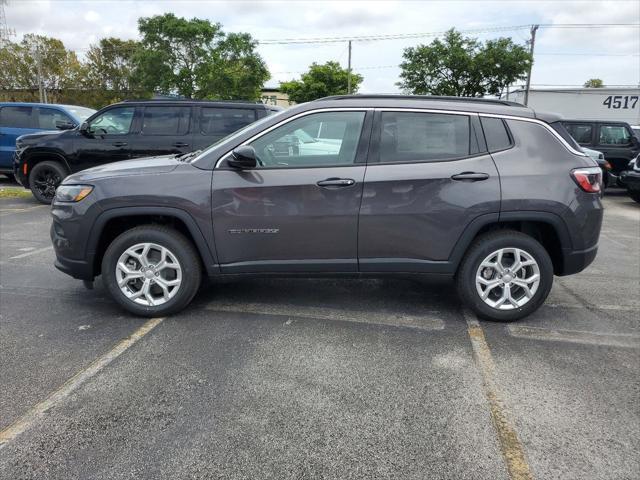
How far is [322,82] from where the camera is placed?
4966 centimetres

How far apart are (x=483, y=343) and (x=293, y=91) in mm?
50830

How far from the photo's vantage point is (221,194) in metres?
3.67

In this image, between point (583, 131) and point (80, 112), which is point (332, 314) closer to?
point (80, 112)

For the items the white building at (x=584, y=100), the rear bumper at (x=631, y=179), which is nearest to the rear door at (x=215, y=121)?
the rear bumper at (x=631, y=179)

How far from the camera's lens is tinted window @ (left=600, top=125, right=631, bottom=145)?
12617 mm

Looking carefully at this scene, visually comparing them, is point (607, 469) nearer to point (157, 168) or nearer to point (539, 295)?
point (539, 295)

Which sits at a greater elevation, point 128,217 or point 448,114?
point 448,114

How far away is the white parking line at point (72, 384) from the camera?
96.9 inches

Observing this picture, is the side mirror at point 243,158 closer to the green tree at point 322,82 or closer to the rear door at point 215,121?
the rear door at point 215,121

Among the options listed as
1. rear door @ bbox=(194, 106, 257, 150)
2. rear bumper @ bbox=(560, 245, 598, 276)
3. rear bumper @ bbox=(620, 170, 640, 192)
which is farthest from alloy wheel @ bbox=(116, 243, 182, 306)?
rear bumper @ bbox=(620, 170, 640, 192)

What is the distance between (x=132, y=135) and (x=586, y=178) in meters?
7.18

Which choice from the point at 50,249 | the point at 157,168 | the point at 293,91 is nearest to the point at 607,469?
the point at 157,168

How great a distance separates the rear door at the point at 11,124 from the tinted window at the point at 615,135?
551 inches

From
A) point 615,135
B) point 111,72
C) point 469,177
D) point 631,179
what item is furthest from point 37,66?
point 469,177
